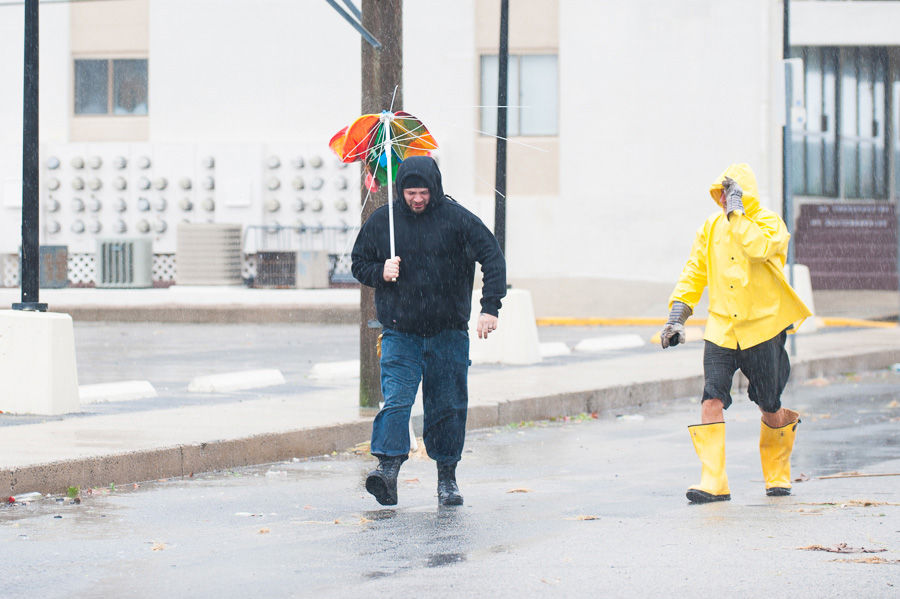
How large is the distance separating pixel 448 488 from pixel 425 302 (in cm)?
98

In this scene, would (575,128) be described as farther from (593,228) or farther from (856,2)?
(856,2)

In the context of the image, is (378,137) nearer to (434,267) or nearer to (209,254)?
(434,267)

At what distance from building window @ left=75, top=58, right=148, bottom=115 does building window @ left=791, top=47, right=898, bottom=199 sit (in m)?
14.5

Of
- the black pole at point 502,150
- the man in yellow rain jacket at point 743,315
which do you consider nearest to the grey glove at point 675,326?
the man in yellow rain jacket at point 743,315

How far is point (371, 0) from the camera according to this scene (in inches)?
419

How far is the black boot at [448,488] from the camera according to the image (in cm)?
742

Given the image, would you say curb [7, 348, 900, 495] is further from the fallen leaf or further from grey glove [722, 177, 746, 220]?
the fallen leaf

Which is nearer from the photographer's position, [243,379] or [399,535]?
[399,535]

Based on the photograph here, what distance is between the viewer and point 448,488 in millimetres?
7469

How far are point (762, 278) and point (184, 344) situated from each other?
12496 millimetres

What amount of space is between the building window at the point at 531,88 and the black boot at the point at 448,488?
19.9 meters

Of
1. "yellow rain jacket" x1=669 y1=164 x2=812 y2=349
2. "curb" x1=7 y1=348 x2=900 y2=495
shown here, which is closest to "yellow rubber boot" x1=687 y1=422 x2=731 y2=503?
"yellow rain jacket" x1=669 y1=164 x2=812 y2=349

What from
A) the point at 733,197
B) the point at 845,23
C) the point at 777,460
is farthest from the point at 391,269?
the point at 845,23

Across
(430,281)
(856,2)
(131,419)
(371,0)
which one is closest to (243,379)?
(131,419)
